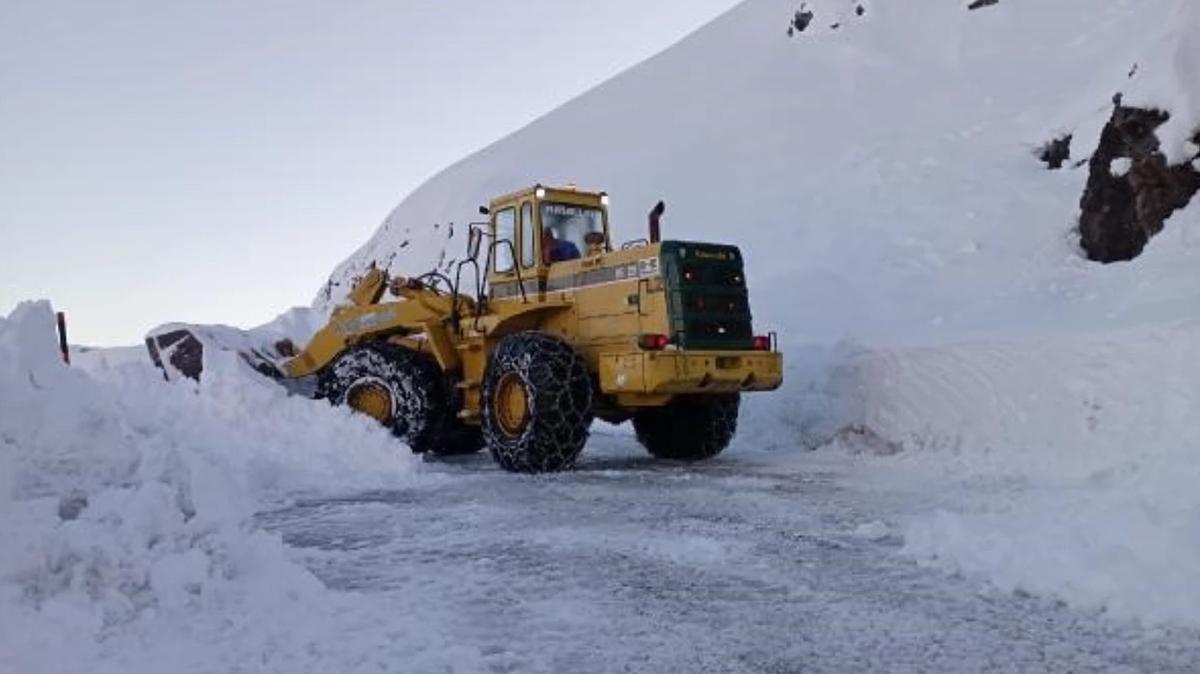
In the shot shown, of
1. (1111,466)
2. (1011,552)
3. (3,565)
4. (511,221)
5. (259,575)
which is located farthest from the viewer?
(511,221)

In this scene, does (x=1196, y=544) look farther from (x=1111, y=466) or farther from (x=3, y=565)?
(x=3, y=565)

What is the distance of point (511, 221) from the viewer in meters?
11.2

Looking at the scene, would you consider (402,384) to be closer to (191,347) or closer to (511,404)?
(511,404)

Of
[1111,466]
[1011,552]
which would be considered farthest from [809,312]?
[1011,552]

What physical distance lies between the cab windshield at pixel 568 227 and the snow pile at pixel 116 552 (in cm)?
611

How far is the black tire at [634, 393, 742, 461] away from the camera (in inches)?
439

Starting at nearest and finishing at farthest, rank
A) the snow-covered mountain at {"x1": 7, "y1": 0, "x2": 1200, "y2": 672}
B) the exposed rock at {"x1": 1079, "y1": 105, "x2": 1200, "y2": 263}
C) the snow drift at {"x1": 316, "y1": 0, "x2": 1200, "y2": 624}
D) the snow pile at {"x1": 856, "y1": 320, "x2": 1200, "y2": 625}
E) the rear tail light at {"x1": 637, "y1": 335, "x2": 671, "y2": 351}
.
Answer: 1. the snow-covered mountain at {"x1": 7, "y1": 0, "x2": 1200, "y2": 672}
2. the snow pile at {"x1": 856, "y1": 320, "x2": 1200, "y2": 625}
3. the snow drift at {"x1": 316, "y1": 0, "x2": 1200, "y2": 624}
4. the rear tail light at {"x1": 637, "y1": 335, "x2": 671, "y2": 351}
5. the exposed rock at {"x1": 1079, "y1": 105, "x2": 1200, "y2": 263}

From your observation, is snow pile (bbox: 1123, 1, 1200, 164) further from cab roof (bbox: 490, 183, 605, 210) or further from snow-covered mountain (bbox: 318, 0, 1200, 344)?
cab roof (bbox: 490, 183, 605, 210)

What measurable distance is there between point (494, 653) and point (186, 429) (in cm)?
616

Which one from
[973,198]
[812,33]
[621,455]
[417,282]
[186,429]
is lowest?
[621,455]

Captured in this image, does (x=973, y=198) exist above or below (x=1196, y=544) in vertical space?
above

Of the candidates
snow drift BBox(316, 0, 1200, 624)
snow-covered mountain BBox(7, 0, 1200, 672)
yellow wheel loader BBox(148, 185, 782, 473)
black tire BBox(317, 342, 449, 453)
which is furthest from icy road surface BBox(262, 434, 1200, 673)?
black tire BBox(317, 342, 449, 453)

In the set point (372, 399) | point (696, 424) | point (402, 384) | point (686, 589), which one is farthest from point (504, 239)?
point (686, 589)

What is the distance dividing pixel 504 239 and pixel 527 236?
33 cm
